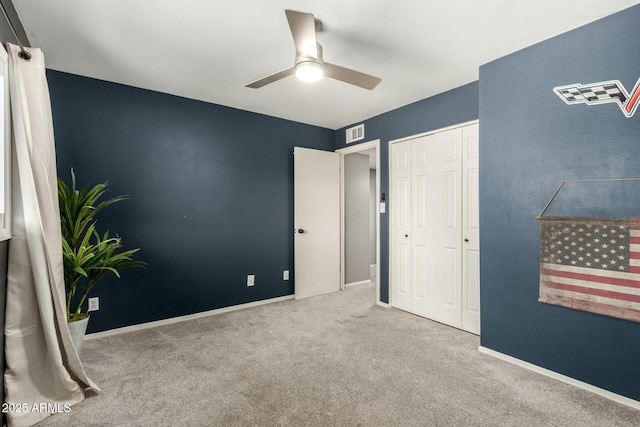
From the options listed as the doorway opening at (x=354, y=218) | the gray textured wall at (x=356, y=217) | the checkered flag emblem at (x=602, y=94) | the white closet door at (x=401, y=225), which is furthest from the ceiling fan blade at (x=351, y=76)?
the gray textured wall at (x=356, y=217)

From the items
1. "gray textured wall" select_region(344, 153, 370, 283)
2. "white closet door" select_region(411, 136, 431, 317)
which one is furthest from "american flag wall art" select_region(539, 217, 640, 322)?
"gray textured wall" select_region(344, 153, 370, 283)

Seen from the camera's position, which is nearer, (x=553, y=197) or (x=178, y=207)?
(x=553, y=197)

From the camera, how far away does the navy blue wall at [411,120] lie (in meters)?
3.17

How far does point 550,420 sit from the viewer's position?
1.82 metres

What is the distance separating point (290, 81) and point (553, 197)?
8.01 feet

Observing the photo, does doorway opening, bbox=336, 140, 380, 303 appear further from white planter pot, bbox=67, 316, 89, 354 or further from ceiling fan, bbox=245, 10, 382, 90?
white planter pot, bbox=67, 316, 89, 354

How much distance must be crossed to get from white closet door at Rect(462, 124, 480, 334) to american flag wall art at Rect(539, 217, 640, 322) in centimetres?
81

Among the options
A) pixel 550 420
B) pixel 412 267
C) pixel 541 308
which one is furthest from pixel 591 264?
pixel 412 267

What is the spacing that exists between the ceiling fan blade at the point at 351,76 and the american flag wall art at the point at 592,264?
5.29ft

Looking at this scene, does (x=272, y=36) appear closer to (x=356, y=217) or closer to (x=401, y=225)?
(x=401, y=225)

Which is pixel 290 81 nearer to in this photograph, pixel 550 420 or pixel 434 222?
pixel 434 222

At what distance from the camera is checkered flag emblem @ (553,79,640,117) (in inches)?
77.4

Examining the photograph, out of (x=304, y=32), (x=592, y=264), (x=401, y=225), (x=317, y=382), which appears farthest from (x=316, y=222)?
(x=592, y=264)

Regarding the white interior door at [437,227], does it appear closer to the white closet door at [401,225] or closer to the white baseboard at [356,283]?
the white closet door at [401,225]
